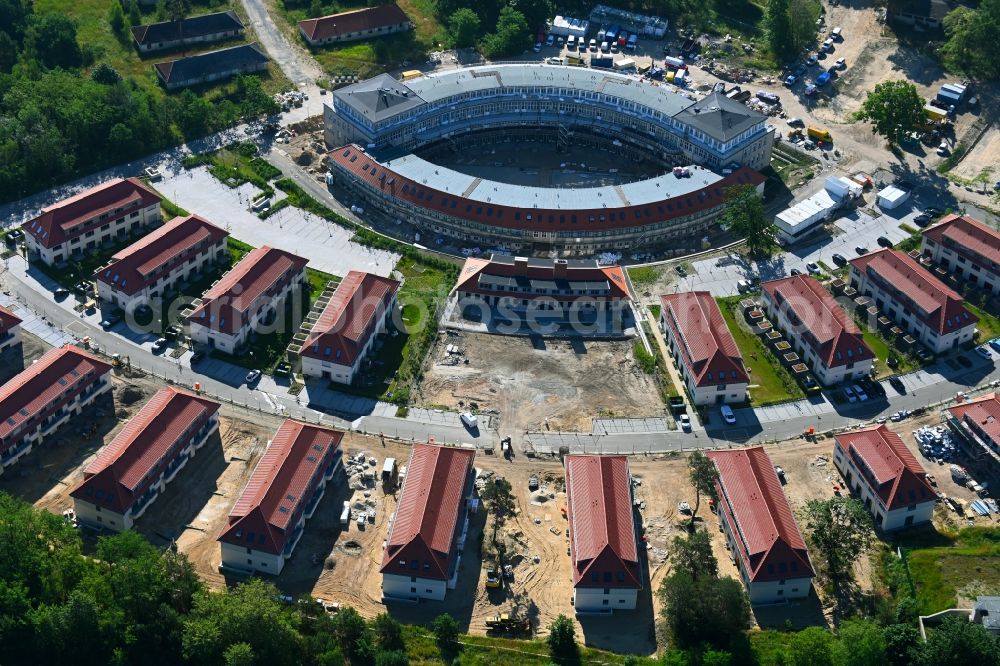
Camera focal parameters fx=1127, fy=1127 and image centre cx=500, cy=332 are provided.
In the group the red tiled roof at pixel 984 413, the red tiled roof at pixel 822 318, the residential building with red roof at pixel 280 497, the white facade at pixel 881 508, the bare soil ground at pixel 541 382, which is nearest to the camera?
the residential building with red roof at pixel 280 497

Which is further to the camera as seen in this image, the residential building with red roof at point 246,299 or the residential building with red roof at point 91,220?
the residential building with red roof at point 91,220

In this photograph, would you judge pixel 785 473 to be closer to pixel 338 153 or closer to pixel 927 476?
pixel 927 476

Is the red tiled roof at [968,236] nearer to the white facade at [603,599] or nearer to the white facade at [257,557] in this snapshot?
the white facade at [603,599]

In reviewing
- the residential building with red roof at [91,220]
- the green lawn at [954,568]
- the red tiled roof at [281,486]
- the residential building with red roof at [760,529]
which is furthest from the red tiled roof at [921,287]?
the residential building with red roof at [91,220]

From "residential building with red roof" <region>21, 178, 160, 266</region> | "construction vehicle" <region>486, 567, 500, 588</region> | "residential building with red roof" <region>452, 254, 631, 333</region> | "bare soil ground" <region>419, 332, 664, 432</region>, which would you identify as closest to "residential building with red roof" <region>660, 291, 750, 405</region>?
"bare soil ground" <region>419, 332, 664, 432</region>

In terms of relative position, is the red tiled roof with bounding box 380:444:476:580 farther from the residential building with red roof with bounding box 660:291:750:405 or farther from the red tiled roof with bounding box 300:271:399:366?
the residential building with red roof with bounding box 660:291:750:405

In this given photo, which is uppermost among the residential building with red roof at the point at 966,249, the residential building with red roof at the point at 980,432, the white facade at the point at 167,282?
the residential building with red roof at the point at 966,249
